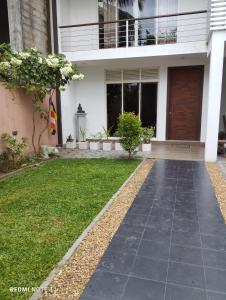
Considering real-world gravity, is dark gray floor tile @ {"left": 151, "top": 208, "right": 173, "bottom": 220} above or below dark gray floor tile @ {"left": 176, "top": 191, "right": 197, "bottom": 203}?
below

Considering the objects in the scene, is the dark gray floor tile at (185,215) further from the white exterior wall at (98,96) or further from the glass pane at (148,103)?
the glass pane at (148,103)

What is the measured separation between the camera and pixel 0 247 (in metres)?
2.96

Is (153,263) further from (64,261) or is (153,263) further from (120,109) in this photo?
(120,109)

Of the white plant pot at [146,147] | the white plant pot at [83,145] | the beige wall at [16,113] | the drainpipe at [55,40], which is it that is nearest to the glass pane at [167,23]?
the drainpipe at [55,40]

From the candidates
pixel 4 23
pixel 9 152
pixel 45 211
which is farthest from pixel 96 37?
pixel 45 211

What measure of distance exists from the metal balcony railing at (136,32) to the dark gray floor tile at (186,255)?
7.87m

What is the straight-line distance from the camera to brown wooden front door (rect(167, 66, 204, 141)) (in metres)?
9.76

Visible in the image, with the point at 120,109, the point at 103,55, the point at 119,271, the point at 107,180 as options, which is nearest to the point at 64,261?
the point at 119,271

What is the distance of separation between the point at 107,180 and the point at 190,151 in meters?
4.10

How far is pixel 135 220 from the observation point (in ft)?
12.1

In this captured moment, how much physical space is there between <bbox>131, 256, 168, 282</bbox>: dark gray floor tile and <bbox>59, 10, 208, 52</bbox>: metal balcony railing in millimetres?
8188

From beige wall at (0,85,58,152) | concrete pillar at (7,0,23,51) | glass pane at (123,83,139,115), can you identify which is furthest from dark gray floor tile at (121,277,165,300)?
glass pane at (123,83,139,115)

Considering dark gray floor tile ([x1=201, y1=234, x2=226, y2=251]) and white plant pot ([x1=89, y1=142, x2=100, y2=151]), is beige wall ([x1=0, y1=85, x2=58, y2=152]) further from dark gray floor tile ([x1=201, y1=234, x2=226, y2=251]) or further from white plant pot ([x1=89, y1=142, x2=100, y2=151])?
dark gray floor tile ([x1=201, y1=234, x2=226, y2=251])

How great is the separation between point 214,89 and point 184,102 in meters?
3.09
